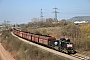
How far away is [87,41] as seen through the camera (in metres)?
36.8

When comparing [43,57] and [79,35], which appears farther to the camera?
[79,35]

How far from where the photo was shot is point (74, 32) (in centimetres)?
5303

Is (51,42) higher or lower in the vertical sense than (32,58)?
higher

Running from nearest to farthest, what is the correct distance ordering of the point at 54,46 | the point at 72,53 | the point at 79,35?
1. the point at 72,53
2. the point at 54,46
3. the point at 79,35

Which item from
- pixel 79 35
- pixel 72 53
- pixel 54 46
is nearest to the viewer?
pixel 72 53

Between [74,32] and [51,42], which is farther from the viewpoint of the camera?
[74,32]

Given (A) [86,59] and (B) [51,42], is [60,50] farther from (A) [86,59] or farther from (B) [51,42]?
(A) [86,59]

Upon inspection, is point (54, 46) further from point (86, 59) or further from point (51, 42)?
point (86, 59)

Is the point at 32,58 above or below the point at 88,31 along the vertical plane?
below

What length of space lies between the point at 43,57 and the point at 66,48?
4.35 metres

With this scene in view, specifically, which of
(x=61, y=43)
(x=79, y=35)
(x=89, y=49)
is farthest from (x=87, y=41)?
(x=79, y=35)

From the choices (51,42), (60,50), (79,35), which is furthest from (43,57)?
(79,35)

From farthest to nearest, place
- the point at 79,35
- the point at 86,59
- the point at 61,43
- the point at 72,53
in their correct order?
the point at 79,35, the point at 61,43, the point at 72,53, the point at 86,59

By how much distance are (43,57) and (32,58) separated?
407cm
